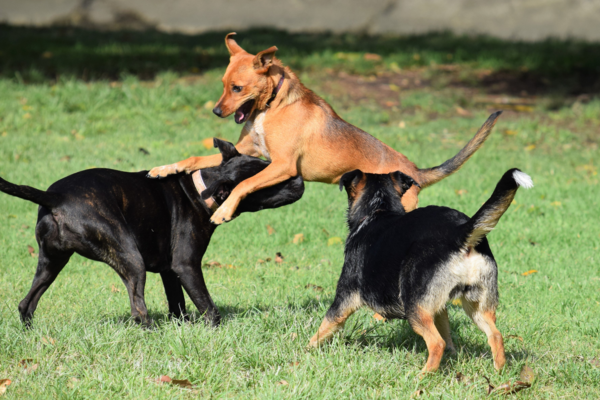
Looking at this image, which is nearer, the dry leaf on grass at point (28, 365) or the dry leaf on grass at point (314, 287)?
the dry leaf on grass at point (28, 365)

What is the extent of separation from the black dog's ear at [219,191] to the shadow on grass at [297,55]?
9.20 metres

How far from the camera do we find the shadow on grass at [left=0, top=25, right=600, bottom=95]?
577 inches

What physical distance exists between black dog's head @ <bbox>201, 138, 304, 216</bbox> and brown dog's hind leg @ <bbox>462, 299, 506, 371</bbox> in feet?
6.12

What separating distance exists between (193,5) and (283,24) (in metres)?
2.93

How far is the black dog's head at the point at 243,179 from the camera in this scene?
542 centimetres

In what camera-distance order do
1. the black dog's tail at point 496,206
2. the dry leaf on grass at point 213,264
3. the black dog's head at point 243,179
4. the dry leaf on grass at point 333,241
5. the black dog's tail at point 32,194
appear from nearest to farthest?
the black dog's tail at point 496,206 < the black dog's tail at point 32,194 < the black dog's head at point 243,179 < the dry leaf on grass at point 213,264 < the dry leaf on grass at point 333,241

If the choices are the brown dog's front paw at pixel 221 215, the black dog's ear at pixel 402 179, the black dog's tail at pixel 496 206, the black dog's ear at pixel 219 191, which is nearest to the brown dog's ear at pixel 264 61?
the black dog's ear at pixel 219 191

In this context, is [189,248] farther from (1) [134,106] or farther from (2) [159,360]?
(1) [134,106]

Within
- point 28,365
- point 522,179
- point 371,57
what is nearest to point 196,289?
point 28,365

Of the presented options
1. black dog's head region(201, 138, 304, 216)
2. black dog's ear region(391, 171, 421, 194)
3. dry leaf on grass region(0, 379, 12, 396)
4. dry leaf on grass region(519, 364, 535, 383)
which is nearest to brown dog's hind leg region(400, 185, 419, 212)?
black dog's ear region(391, 171, 421, 194)

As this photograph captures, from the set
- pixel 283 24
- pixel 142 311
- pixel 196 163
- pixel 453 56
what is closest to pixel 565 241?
pixel 196 163

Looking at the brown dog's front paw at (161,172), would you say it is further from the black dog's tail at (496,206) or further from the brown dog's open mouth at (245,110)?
the black dog's tail at (496,206)

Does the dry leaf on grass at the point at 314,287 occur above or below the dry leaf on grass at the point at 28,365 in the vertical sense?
below

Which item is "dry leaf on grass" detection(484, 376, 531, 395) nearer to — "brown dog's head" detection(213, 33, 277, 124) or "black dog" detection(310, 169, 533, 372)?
"black dog" detection(310, 169, 533, 372)
